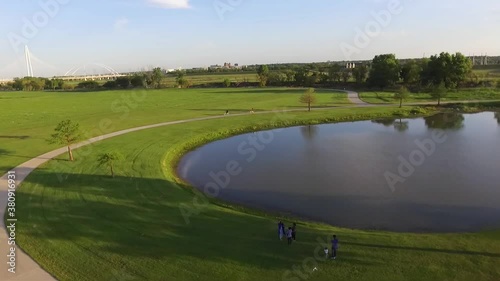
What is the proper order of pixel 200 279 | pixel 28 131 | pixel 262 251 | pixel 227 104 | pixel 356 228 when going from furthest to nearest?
1. pixel 227 104
2. pixel 28 131
3. pixel 356 228
4. pixel 262 251
5. pixel 200 279

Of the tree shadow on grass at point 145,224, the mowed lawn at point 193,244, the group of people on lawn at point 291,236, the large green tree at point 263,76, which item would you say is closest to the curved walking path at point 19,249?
the mowed lawn at point 193,244

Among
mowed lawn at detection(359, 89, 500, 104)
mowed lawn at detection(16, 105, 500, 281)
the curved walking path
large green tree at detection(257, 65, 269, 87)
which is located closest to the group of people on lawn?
mowed lawn at detection(16, 105, 500, 281)

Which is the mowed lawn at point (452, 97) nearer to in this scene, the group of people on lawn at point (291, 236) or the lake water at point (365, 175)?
the lake water at point (365, 175)

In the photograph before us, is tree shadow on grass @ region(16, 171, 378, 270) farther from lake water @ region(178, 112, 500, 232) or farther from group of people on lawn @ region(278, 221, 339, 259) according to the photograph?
lake water @ region(178, 112, 500, 232)

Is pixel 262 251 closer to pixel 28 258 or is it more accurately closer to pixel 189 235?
pixel 189 235

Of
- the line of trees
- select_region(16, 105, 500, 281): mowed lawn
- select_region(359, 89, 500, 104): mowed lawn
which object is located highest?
the line of trees

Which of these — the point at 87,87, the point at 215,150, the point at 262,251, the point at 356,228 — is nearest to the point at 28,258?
the point at 262,251
